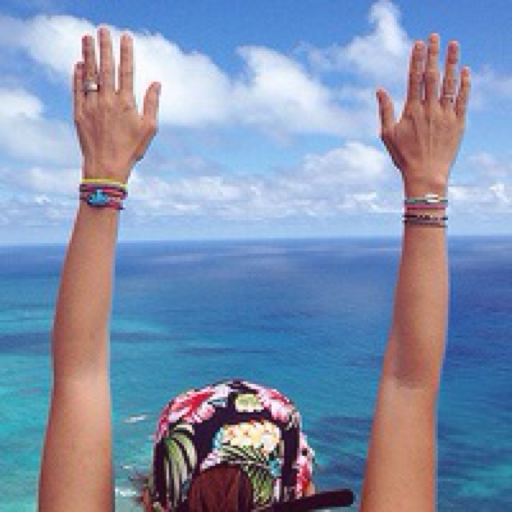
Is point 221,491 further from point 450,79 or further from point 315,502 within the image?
point 450,79

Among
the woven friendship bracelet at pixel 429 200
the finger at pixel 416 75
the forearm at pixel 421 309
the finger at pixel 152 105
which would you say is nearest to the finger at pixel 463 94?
the finger at pixel 416 75

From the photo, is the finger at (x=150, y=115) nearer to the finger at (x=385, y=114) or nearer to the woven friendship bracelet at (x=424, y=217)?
the finger at (x=385, y=114)

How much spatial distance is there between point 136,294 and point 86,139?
152387mm

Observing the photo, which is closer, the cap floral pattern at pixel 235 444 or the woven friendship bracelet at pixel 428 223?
the cap floral pattern at pixel 235 444

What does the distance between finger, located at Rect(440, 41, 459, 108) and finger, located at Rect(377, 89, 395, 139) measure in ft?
0.52

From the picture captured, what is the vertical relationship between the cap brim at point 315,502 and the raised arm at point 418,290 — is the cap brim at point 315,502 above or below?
below

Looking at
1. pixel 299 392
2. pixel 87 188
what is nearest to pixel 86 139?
pixel 87 188

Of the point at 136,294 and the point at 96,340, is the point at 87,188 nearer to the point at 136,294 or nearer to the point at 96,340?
the point at 96,340

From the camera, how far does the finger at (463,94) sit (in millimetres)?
2238

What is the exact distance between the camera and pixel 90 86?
7.38 feet

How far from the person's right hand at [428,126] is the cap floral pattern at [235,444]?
0.80 metres

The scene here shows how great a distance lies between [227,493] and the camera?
1.94 m

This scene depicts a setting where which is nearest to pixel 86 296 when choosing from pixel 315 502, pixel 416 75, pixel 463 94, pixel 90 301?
pixel 90 301

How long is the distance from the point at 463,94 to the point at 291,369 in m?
73.2
